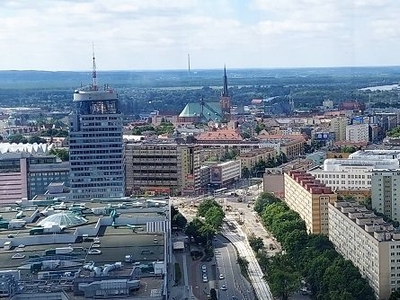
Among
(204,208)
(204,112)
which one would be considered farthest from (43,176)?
(204,112)

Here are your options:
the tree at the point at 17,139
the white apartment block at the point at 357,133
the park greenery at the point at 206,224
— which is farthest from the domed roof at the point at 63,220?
the white apartment block at the point at 357,133

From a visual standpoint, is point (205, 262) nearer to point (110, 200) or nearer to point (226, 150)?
point (110, 200)

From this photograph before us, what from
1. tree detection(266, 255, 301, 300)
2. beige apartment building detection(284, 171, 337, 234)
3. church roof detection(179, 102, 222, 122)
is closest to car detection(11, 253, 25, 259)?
tree detection(266, 255, 301, 300)

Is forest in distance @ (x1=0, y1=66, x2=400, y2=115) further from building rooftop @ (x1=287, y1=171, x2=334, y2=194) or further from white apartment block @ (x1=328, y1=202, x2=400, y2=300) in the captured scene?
white apartment block @ (x1=328, y1=202, x2=400, y2=300)

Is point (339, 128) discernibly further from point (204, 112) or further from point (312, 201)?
point (312, 201)

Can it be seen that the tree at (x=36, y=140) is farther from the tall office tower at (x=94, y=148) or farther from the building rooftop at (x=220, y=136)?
the tall office tower at (x=94, y=148)
